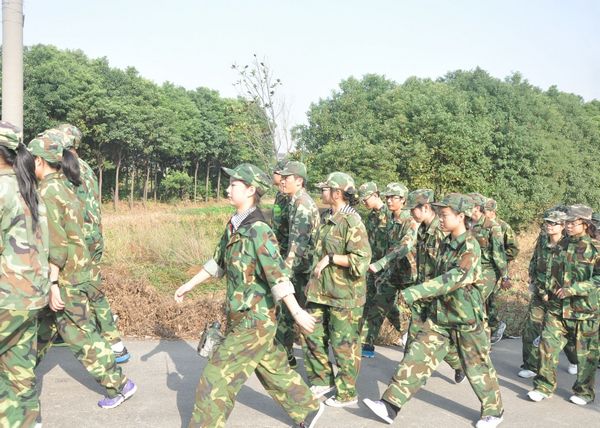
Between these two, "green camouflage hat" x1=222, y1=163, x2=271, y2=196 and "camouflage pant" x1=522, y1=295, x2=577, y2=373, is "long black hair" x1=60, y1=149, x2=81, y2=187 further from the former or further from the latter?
"camouflage pant" x1=522, y1=295, x2=577, y2=373

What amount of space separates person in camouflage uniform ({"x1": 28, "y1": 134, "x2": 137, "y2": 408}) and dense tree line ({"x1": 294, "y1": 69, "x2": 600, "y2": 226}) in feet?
37.7

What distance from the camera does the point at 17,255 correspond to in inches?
139

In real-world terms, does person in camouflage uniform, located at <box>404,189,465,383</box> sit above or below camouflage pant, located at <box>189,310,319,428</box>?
above

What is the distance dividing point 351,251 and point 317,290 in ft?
1.55

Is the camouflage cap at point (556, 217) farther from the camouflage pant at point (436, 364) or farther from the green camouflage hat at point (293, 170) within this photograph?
the green camouflage hat at point (293, 170)

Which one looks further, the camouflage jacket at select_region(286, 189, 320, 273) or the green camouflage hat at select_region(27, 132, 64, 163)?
the camouflage jacket at select_region(286, 189, 320, 273)

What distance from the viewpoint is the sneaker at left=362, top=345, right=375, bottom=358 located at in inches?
260

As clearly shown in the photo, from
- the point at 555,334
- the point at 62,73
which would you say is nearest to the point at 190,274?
the point at 555,334

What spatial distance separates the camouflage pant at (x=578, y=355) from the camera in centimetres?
545

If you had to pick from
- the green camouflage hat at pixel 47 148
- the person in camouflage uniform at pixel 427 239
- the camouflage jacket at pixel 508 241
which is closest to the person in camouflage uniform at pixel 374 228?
the person in camouflage uniform at pixel 427 239

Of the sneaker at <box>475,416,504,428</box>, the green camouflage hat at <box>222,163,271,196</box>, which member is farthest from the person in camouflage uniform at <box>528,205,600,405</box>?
the green camouflage hat at <box>222,163,271,196</box>

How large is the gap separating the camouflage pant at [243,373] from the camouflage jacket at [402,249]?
2420mm

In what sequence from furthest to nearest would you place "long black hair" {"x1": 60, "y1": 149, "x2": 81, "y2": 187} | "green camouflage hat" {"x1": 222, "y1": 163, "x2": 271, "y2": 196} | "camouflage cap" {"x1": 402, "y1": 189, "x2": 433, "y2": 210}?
1. "camouflage cap" {"x1": 402, "y1": 189, "x2": 433, "y2": 210}
2. "long black hair" {"x1": 60, "y1": 149, "x2": 81, "y2": 187}
3. "green camouflage hat" {"x1": 222, "y1": 163, "x2": 271, "y2": 196}

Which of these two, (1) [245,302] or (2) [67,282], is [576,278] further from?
(2) [67,282]
